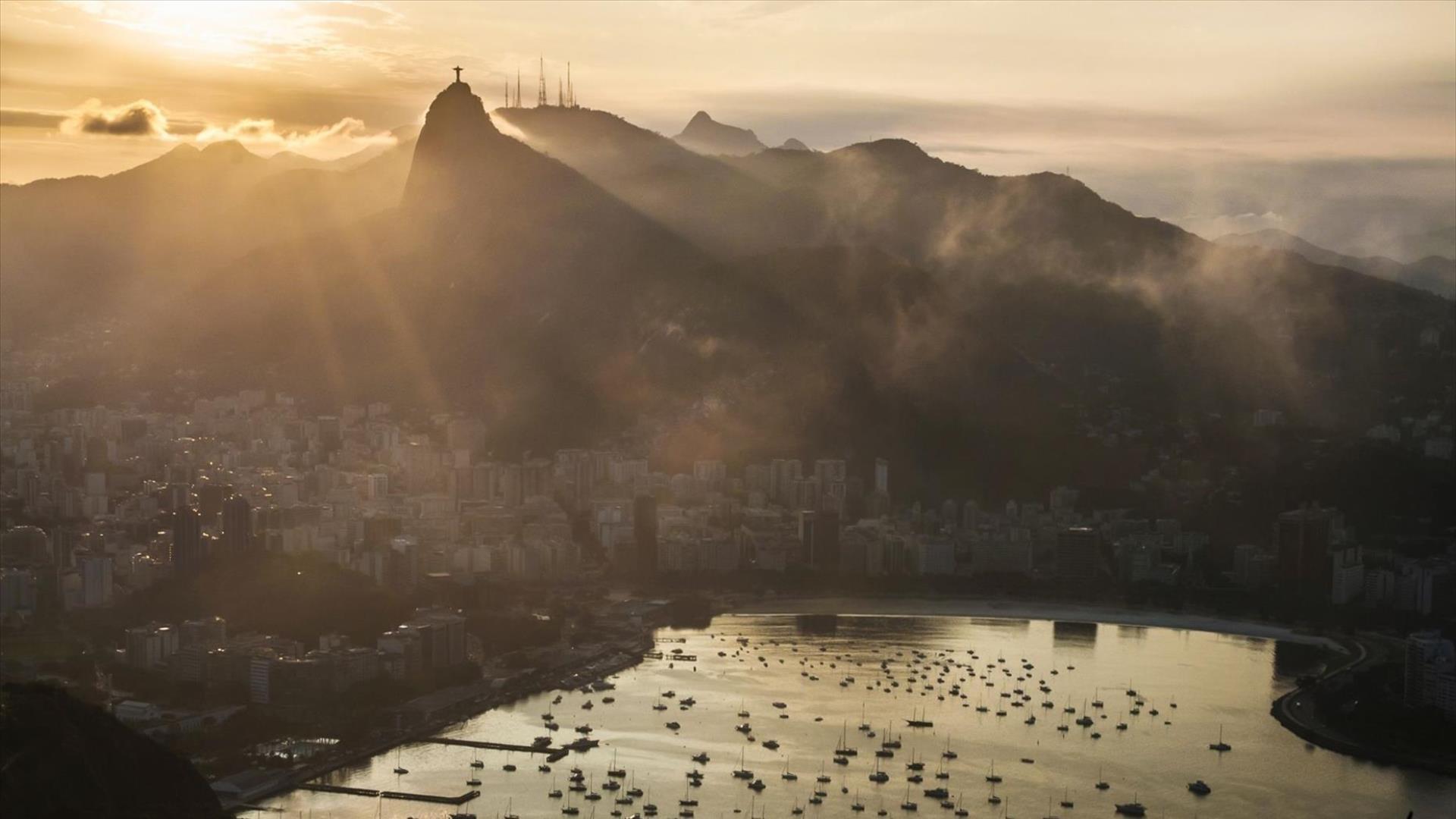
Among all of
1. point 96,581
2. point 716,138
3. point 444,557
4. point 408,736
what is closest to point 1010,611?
point 444,557

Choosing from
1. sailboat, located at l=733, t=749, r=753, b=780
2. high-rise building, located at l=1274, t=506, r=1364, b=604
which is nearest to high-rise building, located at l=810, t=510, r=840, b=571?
high-rise building, located at l=1274, t=506, r=1364, b=604

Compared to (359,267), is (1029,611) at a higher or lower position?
lower

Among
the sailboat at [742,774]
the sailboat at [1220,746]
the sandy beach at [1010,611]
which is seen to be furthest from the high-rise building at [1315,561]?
the sailboat at [742,774]

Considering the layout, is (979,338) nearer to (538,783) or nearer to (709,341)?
(709,341)

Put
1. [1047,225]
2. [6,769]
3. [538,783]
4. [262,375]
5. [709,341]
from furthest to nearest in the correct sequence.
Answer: [1047,225]
[262,375]
[709,341]
[538,783]
[6,769]

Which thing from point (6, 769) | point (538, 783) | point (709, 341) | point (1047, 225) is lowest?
point (538, 783)

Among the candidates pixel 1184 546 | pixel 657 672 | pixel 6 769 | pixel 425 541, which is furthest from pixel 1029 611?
pixel 6 769
